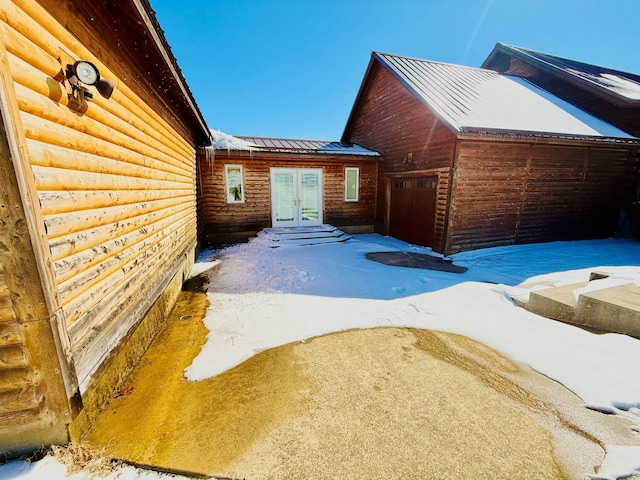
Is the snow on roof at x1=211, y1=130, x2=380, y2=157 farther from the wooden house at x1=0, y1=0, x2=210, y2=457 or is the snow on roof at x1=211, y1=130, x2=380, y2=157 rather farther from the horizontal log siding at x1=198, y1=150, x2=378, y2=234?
the wooden house at x1=0, y1=0, x2=210, y2=457

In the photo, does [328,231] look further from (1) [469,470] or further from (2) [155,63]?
(1) [469,470]

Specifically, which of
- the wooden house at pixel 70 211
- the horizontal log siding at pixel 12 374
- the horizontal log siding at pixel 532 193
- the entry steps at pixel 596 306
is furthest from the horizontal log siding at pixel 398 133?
the horizontal log siding at pixel 12 374

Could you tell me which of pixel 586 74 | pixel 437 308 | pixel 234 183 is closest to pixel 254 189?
pixel 234 183

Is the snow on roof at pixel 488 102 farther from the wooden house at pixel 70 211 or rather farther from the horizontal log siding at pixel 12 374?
the horizontal log siding at pixel 12 374

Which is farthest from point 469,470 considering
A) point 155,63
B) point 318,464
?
point 155,63

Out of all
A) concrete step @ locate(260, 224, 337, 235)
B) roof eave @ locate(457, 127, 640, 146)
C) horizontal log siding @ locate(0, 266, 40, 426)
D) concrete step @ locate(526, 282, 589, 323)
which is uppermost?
roof eave @ locate(457, 127, 640, 146)

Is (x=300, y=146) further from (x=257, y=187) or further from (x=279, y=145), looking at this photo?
(x=257, y=187)

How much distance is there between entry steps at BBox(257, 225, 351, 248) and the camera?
9.39 metres

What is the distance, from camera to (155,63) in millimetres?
3992

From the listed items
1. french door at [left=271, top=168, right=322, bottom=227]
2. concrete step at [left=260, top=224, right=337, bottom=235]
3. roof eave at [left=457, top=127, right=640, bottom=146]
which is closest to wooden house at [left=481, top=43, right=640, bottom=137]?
roof eave at [left=457, top=127, right=640, bottom=146]

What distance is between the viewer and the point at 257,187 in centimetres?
1015

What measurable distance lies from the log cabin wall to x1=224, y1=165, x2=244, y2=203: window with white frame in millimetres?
146

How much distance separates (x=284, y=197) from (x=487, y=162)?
708 cm

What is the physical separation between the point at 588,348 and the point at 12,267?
5694 mm
